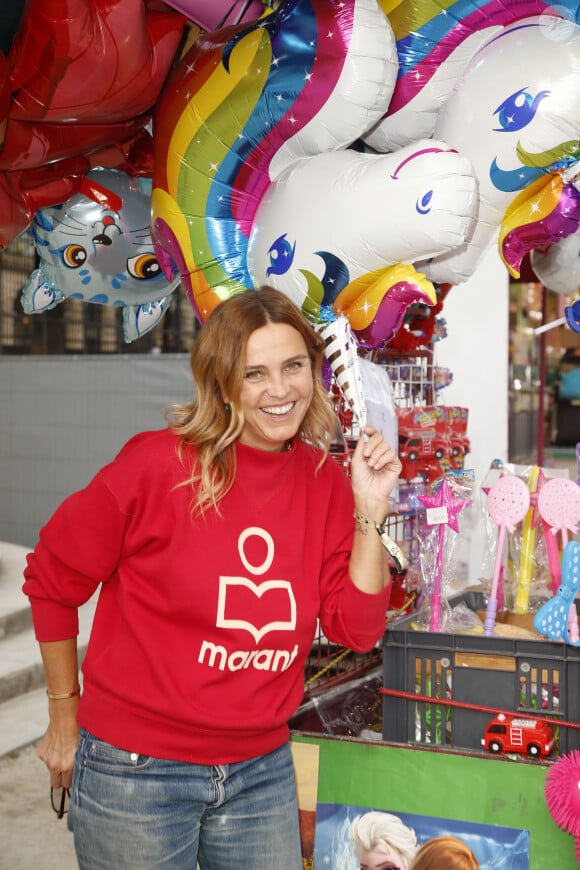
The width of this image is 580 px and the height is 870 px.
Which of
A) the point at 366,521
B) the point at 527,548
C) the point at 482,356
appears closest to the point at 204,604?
the point at 366,521

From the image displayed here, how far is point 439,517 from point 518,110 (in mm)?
909

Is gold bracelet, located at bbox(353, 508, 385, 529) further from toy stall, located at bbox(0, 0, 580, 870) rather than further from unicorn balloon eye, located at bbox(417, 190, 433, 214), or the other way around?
unicorn balloon eye, located at bbox(417, 190, 433, 214)

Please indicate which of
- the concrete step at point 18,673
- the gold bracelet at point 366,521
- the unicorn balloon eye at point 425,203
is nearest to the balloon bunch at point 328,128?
the unicorn balloon eye at point 425,203

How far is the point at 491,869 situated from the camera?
1.84m

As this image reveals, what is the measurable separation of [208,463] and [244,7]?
1367mm

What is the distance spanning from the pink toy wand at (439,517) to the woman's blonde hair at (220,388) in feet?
2.65

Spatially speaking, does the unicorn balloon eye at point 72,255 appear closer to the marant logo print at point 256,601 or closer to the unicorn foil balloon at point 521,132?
the unicorn foil balloon at point 521,132

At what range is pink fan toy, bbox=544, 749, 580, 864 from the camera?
1698 mm

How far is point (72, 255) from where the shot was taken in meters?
2.56

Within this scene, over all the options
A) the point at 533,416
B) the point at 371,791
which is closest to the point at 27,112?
the point at 371,791

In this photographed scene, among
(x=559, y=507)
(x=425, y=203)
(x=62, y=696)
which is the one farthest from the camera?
(x=559, y=507)

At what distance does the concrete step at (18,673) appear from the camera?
3.82 metres

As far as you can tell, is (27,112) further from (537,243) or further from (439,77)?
(537,243)

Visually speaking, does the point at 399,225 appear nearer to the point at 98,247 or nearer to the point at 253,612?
the point at 253,612
